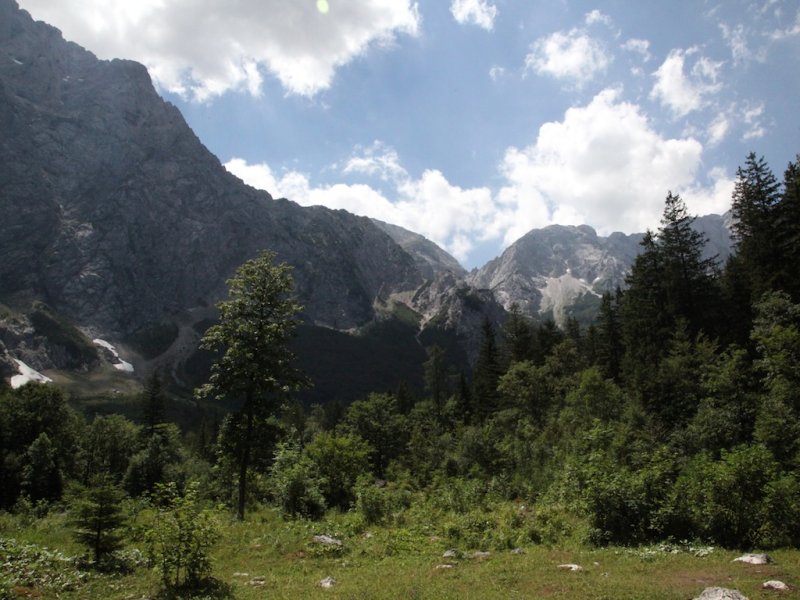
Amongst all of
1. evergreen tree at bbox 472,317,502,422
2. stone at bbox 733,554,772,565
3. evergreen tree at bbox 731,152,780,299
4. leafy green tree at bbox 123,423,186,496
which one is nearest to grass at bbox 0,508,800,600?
stone at bbox 733,554,772,565

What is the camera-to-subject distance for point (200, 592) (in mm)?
11828

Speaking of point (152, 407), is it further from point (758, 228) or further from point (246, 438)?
point (758, 228)

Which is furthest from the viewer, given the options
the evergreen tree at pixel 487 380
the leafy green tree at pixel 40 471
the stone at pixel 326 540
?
the evergreen tree at pixel 487 380

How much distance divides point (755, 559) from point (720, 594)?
4.41 meters

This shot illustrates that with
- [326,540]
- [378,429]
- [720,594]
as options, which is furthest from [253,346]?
[378,429]

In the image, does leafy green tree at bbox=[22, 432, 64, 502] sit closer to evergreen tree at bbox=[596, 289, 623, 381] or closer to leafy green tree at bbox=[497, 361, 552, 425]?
leafy green tree at bbox=[497, 361, 552, 425]

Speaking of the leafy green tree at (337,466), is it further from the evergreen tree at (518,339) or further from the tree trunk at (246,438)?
the evergreen tree at (518,339)

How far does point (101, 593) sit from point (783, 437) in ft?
85.2

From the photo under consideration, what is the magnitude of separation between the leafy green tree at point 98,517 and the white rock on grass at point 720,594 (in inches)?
568

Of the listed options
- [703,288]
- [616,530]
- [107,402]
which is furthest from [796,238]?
[107,402]

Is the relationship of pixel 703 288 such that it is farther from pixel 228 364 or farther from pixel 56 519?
pixel 56 519

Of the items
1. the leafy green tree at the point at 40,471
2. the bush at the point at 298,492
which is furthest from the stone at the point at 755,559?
the leafy green tree at the point at 40,471

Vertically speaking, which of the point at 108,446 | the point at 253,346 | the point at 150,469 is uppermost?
the point at 253,346

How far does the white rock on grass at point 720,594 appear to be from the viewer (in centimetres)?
964
